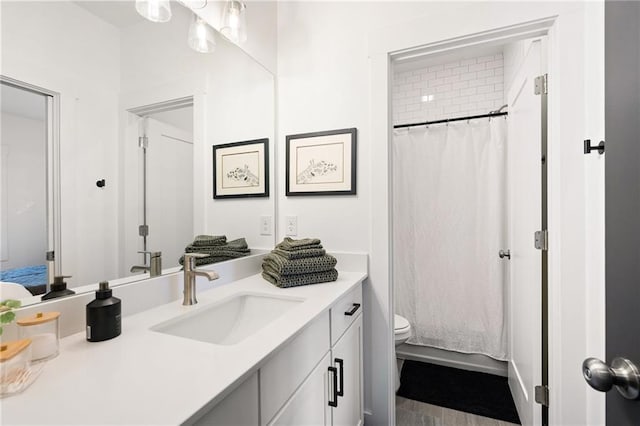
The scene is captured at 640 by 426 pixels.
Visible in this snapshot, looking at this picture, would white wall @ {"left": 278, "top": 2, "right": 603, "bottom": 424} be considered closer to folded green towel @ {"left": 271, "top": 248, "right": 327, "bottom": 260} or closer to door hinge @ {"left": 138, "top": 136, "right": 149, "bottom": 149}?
folded green towel @ {"left": 271, "top": 248, "right": 327, "bottom": 260}

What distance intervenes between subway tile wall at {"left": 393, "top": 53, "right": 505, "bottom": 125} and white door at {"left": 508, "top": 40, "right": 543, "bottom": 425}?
522mm

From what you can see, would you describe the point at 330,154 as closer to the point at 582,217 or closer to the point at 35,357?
the point at 582,217

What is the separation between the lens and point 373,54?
1.53 meters

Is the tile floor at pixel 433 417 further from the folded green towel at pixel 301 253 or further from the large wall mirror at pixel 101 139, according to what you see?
the large wall mirror at pixel 101 139

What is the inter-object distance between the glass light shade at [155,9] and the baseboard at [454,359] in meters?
2.63

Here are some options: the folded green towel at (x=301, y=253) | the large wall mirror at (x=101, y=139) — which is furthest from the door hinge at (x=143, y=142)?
the folded green towel at (x=301, y=253)

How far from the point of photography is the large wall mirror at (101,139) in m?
0.77

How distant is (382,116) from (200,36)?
3.01 feet

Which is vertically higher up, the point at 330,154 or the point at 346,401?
the point at 330,154

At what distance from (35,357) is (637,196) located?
1204 mm

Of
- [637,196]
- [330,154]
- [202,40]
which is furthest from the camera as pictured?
[330,154]

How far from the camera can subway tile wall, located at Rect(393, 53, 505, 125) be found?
2367mm

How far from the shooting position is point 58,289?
0.84 meters

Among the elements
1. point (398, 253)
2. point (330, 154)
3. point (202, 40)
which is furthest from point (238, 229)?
point (398, 253)
